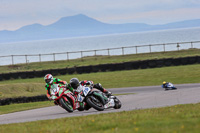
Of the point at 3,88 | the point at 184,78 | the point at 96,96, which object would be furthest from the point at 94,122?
the point at 184,78

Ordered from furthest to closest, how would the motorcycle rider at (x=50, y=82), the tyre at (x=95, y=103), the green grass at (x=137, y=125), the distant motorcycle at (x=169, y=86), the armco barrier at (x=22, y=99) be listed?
the armco barrier at (x=22, y=99) → the distant motorcycle at (x=169, y=86) → the motorcycle rider at (x=50, y=82) → the tyre at (x=95, y=103) → the green grass at (x=137, y=125)

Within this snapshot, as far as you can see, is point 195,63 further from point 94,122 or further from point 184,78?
point 94,122

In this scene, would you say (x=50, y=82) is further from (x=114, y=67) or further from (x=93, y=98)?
(x=114, y=67)

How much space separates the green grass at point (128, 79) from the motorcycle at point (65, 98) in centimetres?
1011

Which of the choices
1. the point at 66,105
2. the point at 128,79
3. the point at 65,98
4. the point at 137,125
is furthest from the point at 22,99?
the point at 137,125

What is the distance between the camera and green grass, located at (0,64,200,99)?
25.6 m

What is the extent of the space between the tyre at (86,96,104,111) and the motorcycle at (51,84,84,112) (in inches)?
25.3

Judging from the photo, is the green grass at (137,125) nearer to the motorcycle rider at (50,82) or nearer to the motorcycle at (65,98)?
the motorcycle at (65,98)

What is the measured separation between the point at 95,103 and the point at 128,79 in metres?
18.8

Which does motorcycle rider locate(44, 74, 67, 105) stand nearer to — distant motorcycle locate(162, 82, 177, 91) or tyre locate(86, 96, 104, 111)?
tyre locate(86, 96, 104, 111)

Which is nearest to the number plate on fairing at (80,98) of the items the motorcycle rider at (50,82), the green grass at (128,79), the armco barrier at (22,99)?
the motorcycle rider at (50,82)

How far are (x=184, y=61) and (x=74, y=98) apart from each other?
24.6m

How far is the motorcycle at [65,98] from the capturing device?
564 inches

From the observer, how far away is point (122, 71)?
38219 mm
